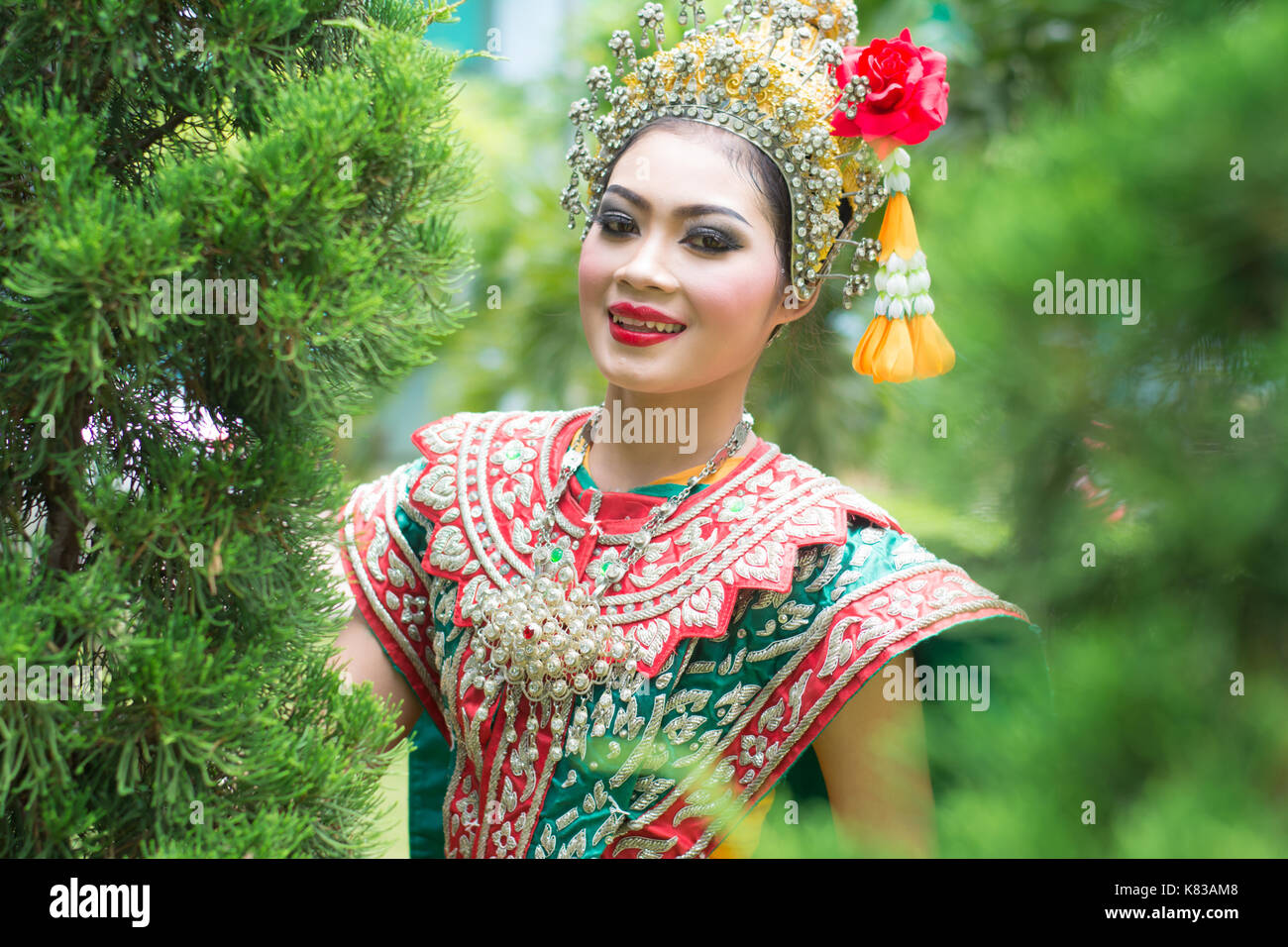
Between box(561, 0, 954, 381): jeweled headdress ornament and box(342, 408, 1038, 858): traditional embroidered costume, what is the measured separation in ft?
0.79

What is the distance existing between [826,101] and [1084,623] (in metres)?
1.11

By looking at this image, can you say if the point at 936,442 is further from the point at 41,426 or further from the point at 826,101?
the point at 826,101

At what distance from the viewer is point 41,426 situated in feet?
2.91

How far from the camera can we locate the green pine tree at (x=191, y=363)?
83cm

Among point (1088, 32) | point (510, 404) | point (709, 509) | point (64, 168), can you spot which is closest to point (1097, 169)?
point (1088, 32)

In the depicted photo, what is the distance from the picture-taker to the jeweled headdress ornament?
129 cm
